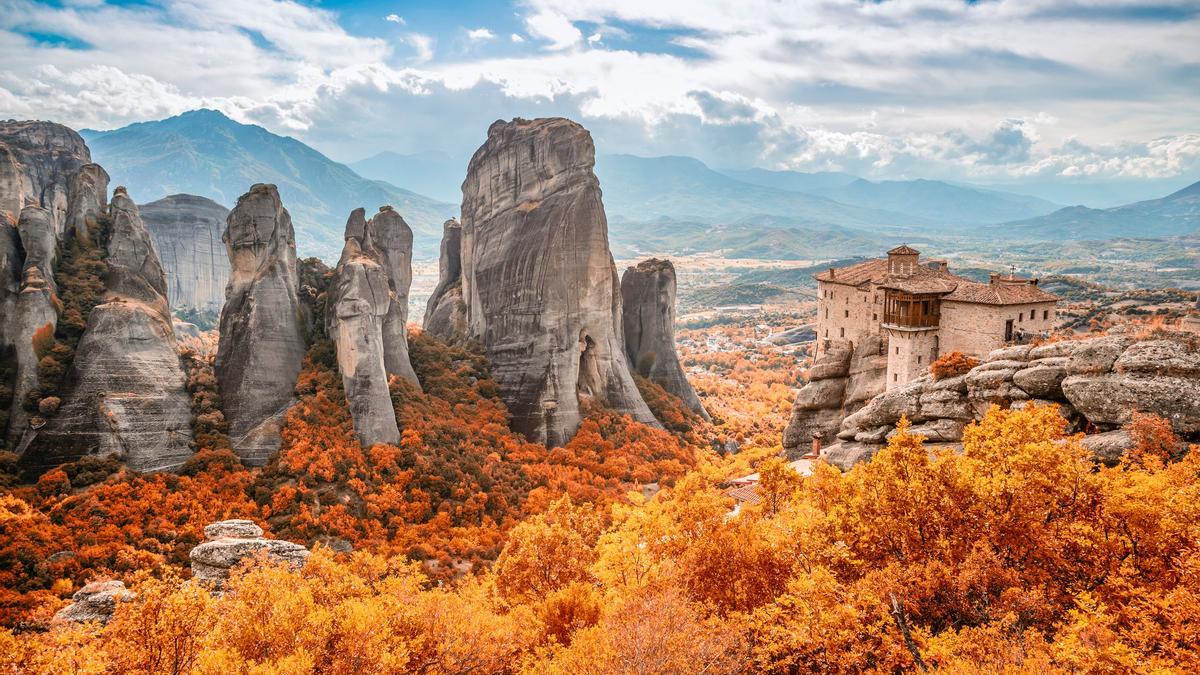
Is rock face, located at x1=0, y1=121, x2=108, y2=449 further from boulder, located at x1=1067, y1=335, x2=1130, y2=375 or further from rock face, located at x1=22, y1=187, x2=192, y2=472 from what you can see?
boulder, located at x1=1067, y1=335, x2=1130, y2=375

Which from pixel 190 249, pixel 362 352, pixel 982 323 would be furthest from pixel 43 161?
pixel 982 323

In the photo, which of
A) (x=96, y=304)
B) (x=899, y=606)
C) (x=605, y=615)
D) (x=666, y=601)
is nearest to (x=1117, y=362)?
(x=899, y=606)

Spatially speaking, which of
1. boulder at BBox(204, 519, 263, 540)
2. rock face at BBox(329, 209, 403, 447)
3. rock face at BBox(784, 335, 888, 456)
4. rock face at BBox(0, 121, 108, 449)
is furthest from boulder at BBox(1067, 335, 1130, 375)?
rock face at BBox(0, 121, 108, 449)

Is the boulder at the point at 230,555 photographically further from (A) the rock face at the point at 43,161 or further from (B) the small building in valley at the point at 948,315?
(B) the small building in valley at the point at 948,315

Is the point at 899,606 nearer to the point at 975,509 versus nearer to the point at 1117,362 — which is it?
the point at 975,509

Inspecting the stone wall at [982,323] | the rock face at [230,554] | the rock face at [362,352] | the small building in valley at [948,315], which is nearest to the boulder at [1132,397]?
the stone wall at [982,323]

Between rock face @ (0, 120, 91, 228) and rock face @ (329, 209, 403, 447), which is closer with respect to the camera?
rock face @ (329, 209, 403, 447)

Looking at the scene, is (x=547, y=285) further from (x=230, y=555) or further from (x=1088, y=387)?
(x=1088, y=387)
